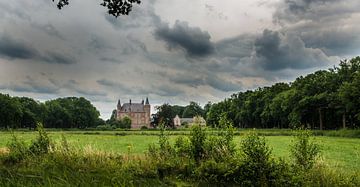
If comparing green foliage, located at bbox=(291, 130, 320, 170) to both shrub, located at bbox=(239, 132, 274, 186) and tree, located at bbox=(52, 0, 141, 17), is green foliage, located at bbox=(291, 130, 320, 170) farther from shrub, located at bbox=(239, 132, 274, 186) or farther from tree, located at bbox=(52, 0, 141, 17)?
tree, located at bbox=(52, 0, 141, 17)

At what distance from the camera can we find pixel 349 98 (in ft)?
216

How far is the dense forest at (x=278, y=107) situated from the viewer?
74.5 metres

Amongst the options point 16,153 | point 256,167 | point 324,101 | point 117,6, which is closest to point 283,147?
point 256,167

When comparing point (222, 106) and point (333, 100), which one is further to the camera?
point (222, 106)

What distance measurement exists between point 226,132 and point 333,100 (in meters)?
66.5

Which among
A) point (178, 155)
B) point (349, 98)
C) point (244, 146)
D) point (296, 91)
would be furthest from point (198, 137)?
point (296, 91)

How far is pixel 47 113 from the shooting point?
136750 millimetres

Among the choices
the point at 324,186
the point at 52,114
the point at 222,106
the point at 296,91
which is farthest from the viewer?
the point at 222,106

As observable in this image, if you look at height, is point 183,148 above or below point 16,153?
above

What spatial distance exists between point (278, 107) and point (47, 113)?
8311 centimetres

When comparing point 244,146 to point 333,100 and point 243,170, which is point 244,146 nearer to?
point 243,170

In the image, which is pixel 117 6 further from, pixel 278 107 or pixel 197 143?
pixel 278 107

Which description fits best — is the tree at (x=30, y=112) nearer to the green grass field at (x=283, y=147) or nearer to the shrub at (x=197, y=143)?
the green grass field at (x=283, y=147)

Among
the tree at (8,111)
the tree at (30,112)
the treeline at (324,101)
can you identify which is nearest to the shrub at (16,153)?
the treeline at (324,101)
